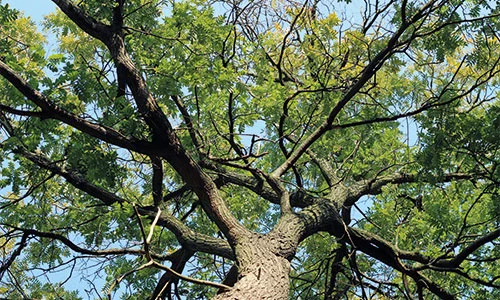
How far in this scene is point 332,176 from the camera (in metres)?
6.70

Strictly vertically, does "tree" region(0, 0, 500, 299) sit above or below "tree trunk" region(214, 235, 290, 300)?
above

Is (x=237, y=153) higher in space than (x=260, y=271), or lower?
higher

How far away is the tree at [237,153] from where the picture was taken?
14.7ft

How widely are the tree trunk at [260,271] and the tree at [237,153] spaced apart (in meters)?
0.02

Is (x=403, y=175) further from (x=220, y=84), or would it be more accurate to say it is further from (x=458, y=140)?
(x=220, y=84)

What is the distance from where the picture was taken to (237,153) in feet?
19.7

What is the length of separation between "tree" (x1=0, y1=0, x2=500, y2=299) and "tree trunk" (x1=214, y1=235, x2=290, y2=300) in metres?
0.02

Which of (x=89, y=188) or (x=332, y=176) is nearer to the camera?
(x=89, y=188)

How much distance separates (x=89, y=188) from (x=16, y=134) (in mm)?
1006

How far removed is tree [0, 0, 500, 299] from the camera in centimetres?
447

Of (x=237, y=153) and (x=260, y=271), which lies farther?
(x=237, y=153)

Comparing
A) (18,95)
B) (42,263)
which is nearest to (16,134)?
(18,95)

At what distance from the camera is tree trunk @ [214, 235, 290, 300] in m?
3.69

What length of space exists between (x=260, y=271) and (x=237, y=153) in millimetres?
2334
